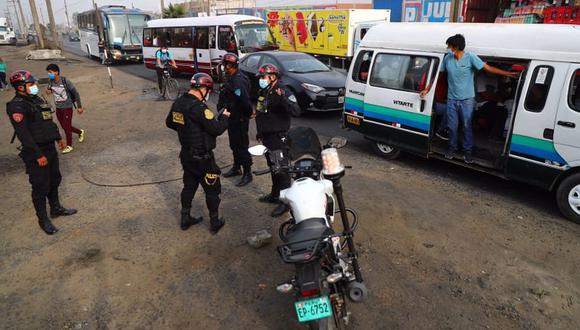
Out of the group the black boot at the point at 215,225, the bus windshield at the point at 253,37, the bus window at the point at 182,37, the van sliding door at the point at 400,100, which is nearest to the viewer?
the black boot at the point at 215,225

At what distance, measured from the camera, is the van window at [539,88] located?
15.9 feet

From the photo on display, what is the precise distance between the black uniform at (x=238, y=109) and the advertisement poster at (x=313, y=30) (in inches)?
560

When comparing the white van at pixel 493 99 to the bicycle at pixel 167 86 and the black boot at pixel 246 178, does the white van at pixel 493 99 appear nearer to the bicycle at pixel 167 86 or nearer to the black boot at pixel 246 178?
the black boot at pixel 246 178

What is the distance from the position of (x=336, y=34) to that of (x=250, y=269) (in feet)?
56.4

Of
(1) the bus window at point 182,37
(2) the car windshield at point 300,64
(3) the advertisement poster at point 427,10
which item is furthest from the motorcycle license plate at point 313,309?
(3) the advertisement poster at point 427,10

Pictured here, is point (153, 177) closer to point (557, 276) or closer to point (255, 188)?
point (255, 188)

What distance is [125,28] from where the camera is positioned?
24.7 meters

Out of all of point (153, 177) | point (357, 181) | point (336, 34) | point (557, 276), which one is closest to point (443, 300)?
point (557, 276)

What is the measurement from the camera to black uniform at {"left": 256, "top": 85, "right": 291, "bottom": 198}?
506 cm

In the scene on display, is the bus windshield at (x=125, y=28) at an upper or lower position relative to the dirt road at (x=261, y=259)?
upper

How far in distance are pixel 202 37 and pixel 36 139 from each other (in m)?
12.8

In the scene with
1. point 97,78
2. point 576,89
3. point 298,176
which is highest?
point 576,89

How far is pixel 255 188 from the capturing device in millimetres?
6062

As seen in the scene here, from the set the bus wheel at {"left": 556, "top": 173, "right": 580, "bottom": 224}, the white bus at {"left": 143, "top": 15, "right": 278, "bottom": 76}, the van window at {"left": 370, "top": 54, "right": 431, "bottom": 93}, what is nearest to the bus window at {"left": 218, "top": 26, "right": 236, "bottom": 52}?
the white bus at {"left": 143, "top": 15, "right": 278, "bottom": 76}
